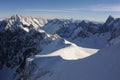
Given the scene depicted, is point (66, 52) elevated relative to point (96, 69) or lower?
lower

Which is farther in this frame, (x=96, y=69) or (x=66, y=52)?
(x=66, y=52)

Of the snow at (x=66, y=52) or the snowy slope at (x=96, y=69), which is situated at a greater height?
the snowy slope at (x=96, y=69)

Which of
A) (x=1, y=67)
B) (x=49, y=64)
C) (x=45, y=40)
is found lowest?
(x=1, y=67)

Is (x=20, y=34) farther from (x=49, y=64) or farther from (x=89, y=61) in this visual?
(x=89, y=61)

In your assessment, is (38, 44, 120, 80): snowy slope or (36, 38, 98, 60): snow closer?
(38, 44, 120, 80): snowy slope

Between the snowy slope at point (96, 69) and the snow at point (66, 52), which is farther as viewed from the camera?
the snow at point (66, 52)

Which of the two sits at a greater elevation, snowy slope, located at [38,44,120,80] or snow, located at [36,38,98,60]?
snowy slope, located at [38,44,120,80]

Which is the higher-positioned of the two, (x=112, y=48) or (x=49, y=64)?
(x=112, y=48)

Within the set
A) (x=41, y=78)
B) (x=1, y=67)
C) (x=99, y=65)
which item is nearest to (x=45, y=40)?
(x=1, y=67)
